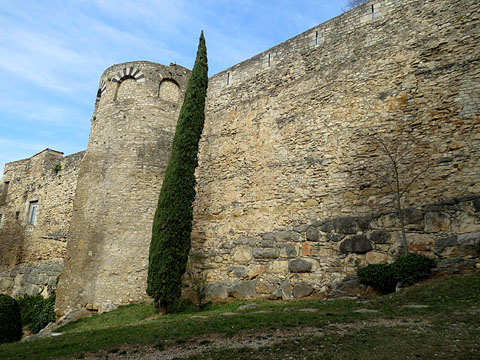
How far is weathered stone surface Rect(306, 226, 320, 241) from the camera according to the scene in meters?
9.96

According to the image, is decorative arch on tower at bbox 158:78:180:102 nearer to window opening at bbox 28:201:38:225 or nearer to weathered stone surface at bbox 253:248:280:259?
weathered stone surface at bbox 253:248:280:259

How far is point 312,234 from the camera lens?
33.0 ft

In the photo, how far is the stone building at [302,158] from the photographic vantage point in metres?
8.62

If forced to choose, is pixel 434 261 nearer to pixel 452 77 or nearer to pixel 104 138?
pixel 452 77

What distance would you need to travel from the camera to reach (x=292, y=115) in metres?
11.7

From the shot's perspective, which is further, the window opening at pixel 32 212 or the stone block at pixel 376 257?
the window opening at pixel 32 212

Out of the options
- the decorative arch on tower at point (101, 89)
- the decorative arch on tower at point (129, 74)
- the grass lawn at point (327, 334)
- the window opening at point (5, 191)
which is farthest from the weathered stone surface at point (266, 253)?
the window opening at point (5, 191)

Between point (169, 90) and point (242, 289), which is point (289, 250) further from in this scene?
point (169, 90)

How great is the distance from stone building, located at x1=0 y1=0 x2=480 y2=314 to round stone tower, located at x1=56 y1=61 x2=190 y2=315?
0.05 metres

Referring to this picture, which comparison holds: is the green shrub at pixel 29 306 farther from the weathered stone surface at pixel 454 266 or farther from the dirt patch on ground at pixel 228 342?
the weathered stone surface at pixel 454 266

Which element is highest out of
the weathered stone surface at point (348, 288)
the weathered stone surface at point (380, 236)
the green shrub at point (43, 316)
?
the weathered stone surface at point (380, 236)

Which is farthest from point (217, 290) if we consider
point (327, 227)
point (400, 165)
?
point (400, 165)

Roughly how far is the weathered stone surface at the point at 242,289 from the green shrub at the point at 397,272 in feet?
11.3

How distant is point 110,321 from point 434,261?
850 cm
